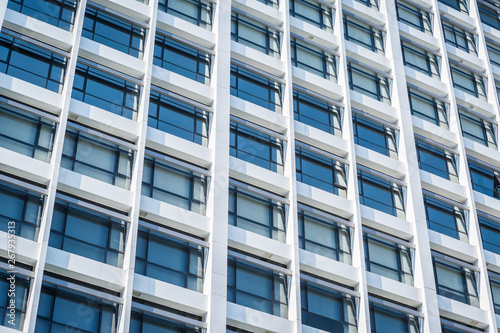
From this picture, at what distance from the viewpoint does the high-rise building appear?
34250 millimetres

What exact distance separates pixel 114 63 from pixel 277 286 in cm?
1302

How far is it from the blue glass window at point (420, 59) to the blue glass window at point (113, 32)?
1724 cm

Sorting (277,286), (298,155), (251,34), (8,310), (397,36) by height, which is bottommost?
(8,310)

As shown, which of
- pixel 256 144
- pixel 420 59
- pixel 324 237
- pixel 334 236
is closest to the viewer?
pixel 324 237

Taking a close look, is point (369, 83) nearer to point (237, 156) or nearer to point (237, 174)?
point (237, 156)

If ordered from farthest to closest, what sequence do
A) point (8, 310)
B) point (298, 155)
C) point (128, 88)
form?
point (298, 155) → point (128, 88) → point (8, 310)

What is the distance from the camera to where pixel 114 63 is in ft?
131

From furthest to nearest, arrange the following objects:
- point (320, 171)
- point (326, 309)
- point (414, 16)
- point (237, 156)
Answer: point (414, 16), point (320, 171), point (237, 156), point (326, 309)

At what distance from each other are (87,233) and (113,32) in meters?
11.5

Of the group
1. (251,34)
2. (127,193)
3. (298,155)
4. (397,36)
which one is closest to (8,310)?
(127,193)

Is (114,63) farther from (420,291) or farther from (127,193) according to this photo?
(420,291)

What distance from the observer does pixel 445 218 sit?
44781 millimetres

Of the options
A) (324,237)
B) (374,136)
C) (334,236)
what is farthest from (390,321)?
(374,136)

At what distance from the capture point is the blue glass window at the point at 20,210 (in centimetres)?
3322
